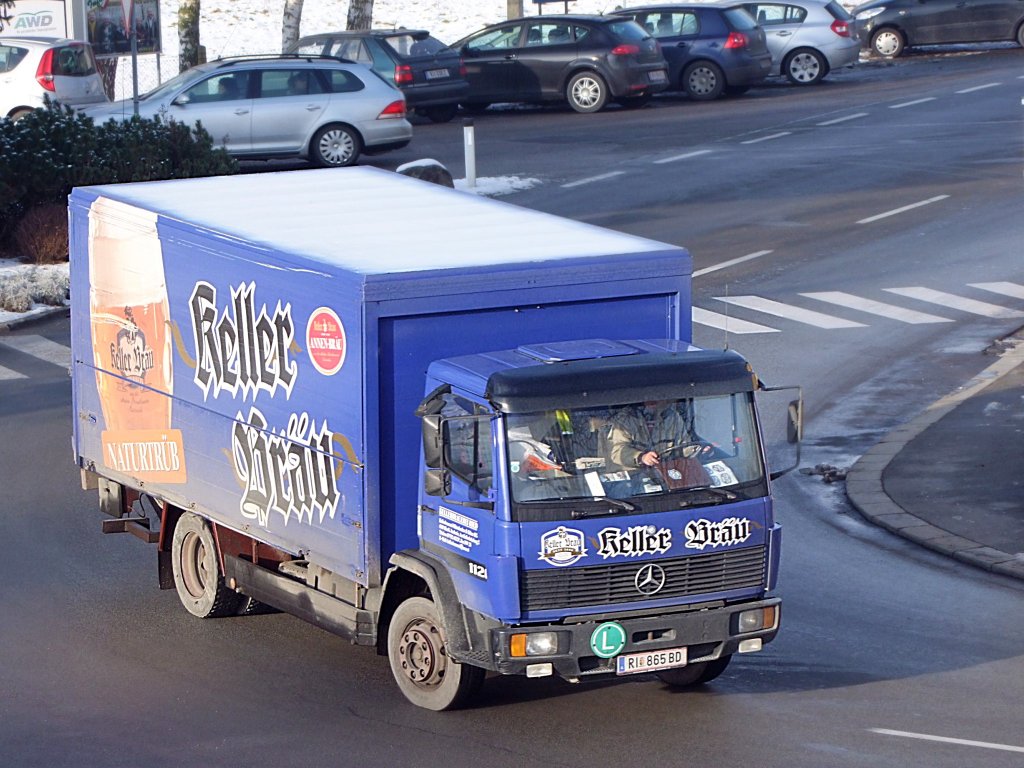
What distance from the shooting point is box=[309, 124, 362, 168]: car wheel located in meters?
28.4

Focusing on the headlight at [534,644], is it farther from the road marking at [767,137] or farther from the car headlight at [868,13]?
the car headlight at [868,13]

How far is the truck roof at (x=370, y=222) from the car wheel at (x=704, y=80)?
2351 centimetres

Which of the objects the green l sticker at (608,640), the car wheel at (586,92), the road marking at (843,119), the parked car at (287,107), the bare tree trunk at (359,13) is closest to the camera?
the green l sticker at (608,640)

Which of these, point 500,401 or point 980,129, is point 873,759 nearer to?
point 500,401

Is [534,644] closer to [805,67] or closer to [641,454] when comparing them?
[641,454]

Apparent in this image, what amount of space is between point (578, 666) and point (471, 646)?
56 centimetres

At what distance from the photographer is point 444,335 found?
9656mm

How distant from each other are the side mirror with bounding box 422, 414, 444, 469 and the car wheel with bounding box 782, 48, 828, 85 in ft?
97.6

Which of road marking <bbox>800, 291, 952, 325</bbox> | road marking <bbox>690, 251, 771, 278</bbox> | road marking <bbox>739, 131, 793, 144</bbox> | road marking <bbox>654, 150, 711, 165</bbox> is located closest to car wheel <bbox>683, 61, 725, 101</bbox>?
road marking <bbox>739, 131, 793, 144</bbox>

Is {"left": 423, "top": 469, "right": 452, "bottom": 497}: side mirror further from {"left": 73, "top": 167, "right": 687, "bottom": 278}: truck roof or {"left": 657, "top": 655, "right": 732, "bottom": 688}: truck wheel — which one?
{"left": 657, "top": 655, "right": 732, "bottom": 688}: truck wheel

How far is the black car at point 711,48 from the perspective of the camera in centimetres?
3550

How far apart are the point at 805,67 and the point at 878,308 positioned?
1833 centimetres

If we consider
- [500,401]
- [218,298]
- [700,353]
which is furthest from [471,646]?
[218,298]

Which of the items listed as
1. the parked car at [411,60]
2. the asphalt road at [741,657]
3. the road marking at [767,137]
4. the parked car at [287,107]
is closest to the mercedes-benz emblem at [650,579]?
the asphalt road at [741,657]
